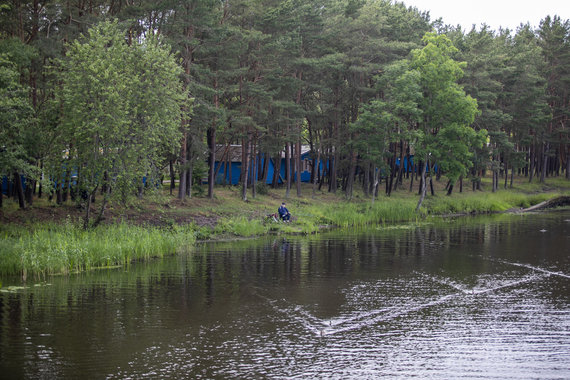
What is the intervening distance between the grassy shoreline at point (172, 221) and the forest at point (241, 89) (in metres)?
1.51

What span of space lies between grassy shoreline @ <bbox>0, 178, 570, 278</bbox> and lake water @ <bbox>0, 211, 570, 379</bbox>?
106cm

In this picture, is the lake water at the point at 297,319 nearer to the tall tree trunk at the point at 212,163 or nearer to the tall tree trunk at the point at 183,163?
the tall tree trunk at the point at 183,163

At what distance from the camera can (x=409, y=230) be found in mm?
38375

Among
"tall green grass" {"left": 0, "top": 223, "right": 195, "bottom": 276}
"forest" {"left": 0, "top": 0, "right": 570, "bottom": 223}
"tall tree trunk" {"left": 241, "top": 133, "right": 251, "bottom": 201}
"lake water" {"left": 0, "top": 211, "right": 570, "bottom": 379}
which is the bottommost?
"lake water" {"left": 0, "top": 211, "right": 570, "bottom": 379}

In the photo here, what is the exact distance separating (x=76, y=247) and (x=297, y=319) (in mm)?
10994

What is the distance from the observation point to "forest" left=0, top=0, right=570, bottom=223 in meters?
26.0

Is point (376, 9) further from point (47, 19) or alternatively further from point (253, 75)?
point (47, 19)

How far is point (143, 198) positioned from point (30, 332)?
19971mm

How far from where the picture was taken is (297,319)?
51.4 feet

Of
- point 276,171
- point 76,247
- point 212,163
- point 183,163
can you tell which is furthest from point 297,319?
point 276,171

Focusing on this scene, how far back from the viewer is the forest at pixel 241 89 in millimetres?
25984

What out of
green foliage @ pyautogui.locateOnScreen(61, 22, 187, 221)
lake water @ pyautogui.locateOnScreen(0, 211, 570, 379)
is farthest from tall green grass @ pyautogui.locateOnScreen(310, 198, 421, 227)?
green foliage @ pyautogui.locateOnScreen(61, 22, 187, 221)

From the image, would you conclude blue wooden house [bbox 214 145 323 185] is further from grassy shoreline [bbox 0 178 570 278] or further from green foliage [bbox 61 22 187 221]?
green foliage [bbox 61 22 187 221]

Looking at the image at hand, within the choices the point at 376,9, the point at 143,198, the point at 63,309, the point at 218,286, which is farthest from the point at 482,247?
the point at 376,9
